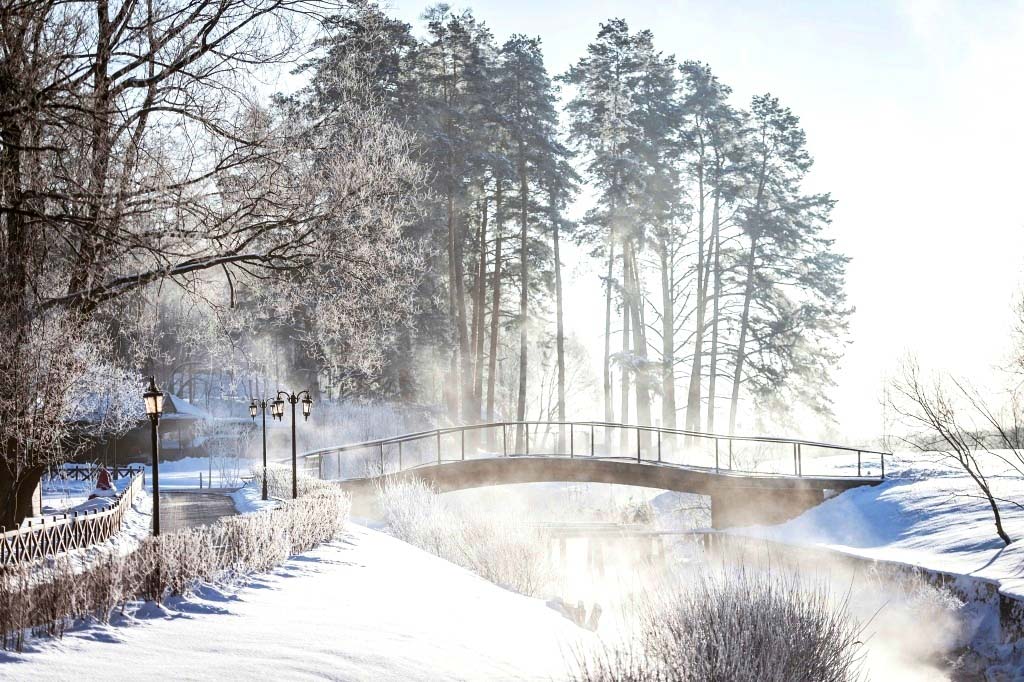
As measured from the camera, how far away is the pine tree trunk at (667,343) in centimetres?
3372

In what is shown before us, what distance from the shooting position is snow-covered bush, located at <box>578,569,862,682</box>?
7043 mm

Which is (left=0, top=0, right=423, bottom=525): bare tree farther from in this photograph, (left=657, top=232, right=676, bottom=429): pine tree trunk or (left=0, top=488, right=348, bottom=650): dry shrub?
(left=657, top=232, right=676, bottom=429): pine tree trunk

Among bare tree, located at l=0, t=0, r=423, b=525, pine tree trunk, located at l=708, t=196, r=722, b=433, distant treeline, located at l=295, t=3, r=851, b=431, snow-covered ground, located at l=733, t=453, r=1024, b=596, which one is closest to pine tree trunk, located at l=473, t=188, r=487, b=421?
distant treeline, located at l=295, t=3, r=851, b=431

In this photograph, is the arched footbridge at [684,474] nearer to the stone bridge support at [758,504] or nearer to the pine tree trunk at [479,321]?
the stone bridge support at [758,504]

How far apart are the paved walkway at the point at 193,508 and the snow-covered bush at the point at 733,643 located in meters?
10.6

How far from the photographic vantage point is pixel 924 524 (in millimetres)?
18078

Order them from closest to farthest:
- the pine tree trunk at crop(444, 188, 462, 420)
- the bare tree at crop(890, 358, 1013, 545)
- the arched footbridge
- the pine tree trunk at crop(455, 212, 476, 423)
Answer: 1. the bare tree at crop(890, 358, 1013, 545)
2. the arched footbridge
3. the pine tree trunk at crop(455, 212, 476, 423)
4. the pine tree trunk at crop(444, 188, 462, 420)

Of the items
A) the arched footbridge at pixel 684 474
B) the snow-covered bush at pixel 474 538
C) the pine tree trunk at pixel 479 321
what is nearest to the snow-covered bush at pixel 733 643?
the snow-covered bush at pixel 474 538

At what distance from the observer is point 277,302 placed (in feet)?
53.9

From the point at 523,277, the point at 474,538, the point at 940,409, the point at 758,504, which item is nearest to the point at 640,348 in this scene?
the point at 523,277

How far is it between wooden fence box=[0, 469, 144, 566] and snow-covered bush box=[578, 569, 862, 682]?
7.35m

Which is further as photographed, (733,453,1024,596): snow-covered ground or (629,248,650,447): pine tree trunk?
(629,248,650,447): pine tree trunk

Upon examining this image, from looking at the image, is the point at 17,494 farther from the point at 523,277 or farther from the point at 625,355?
the point at 523,277

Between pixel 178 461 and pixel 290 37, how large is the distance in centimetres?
3413
